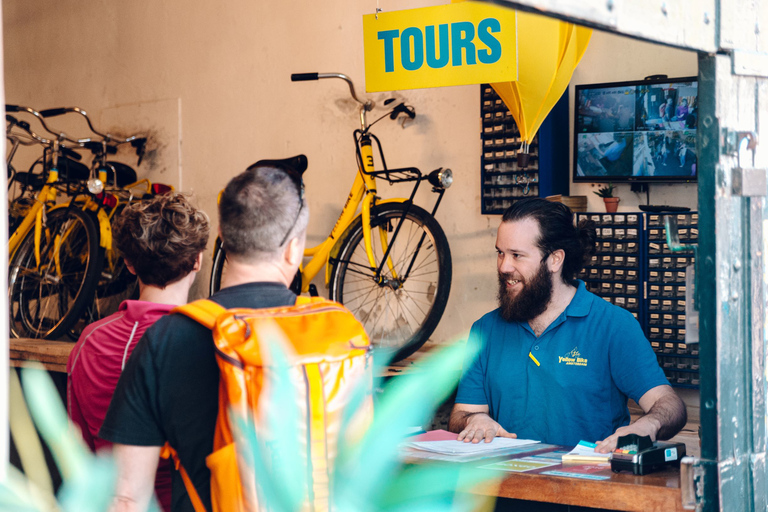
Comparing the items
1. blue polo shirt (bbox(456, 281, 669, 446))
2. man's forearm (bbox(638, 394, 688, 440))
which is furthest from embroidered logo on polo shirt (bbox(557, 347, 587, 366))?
man's forearm (bbox(638, 394, 688, 440))

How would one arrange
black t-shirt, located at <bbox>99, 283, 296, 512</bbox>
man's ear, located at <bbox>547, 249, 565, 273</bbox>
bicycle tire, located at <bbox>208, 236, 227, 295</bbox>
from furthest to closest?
bicycle tire, located at <bbox>208, 236, 227, 295</bbox> < man's ear, located at <bbox>547, 249, 565, 273</bbox> < black t-shirt, located at <bbox>99, 283, 296, 512</bbox>

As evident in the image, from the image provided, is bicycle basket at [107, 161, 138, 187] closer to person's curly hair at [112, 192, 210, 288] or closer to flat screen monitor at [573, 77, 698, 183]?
flat screen monitor at [573, 77, 698, 183]

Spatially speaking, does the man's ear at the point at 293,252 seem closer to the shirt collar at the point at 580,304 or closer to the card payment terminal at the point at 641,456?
the card payment terminal at the point at 641,456

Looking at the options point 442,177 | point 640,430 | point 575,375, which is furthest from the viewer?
point 442,177

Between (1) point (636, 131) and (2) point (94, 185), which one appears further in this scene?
(2) point (94, 185)

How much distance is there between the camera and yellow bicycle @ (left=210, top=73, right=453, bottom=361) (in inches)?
160

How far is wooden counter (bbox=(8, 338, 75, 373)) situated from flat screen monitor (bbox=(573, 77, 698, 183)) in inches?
112

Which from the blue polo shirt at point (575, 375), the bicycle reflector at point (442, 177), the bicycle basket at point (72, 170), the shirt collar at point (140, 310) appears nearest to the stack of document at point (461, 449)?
the blue polo shirt at point (575, 375)

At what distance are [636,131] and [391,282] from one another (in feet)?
4.38

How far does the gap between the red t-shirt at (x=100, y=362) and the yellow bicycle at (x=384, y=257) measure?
1.99 m

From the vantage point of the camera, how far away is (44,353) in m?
4.64

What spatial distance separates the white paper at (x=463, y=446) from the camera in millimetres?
2229

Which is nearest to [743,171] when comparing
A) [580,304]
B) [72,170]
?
[580,304]

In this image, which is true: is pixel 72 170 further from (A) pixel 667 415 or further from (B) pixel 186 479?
(B) pixel 186 479
